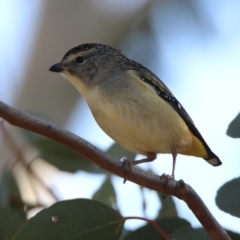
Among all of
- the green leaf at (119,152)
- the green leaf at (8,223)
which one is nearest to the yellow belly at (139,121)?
the green leaf at (119,152)

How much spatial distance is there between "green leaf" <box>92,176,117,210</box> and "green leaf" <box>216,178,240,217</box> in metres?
0.48

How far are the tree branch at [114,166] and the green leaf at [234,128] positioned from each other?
307 millimetres

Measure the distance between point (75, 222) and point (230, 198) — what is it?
0.45m

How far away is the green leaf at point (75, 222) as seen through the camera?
1.76 meters

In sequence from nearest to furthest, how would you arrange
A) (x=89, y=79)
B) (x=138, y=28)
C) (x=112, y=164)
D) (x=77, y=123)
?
1. (x=112, y=164)
2. (x=89, y=79)
3. (x=77, y=123)
4. (x=138, y=28)

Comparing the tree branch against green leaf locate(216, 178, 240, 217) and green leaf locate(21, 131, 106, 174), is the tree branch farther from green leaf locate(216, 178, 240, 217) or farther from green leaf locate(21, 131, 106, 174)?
green leaf locate(21, 131, 106, 174)

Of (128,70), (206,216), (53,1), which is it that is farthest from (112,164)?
(53,1)

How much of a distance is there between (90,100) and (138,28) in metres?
1.58

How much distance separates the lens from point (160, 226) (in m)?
1.87

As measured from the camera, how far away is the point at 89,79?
2291 mm

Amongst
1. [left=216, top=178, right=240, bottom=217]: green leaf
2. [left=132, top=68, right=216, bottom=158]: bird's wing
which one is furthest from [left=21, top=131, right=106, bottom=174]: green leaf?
[left=216, top=178, right=240, bottom=217]: green leaf

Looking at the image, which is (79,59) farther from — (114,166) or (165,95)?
(114,166)

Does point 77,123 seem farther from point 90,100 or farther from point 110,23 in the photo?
point 90,100

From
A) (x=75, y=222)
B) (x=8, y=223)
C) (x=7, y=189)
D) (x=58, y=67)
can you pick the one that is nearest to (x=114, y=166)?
(x=75, y=222)
